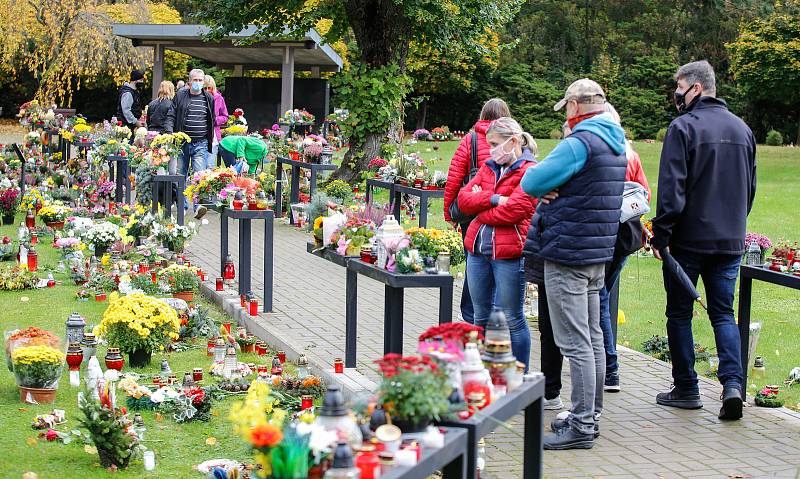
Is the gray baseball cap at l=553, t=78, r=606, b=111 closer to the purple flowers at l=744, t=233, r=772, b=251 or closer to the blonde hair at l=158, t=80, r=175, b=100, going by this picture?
the purple flowers at l=744, t=233, r=772, b=251

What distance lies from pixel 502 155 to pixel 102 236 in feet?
22.3

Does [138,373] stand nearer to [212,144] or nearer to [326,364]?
[326,364]

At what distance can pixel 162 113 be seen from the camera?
572 inches

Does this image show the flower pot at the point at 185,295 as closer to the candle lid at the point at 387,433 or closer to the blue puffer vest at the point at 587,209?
the blue puffer vest at the point at 587,209

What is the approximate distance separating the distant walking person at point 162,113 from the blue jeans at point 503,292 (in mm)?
8817

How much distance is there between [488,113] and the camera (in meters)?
7.16

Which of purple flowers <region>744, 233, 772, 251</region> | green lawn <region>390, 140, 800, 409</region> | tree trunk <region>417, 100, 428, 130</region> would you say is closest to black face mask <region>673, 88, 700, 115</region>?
purple flowers <region>744, 233, 772, 251</region>

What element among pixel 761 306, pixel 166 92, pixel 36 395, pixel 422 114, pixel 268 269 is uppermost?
pixel 422 114

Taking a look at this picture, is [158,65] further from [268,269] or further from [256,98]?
[268,269]

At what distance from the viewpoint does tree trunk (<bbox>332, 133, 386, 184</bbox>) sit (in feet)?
59.9

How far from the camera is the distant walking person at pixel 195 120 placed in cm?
1431

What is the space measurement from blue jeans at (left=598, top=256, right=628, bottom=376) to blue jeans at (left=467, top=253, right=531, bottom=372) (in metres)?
0.51

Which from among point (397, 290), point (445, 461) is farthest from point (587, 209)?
point (445, 461)

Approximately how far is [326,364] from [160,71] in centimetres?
1973
